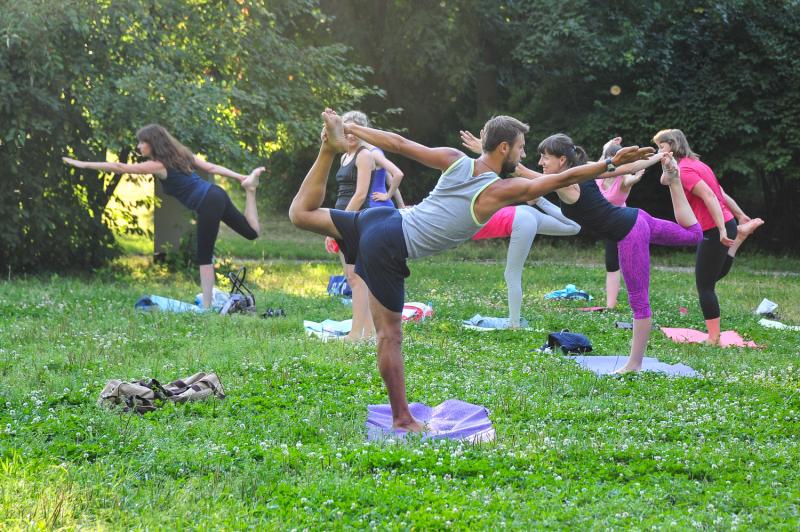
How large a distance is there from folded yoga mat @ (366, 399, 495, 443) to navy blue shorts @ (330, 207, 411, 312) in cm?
84

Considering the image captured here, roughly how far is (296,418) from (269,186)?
22799 mm

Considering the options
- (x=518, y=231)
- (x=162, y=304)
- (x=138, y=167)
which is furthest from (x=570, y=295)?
(x=138, y=167)

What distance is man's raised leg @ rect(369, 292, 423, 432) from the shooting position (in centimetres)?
589

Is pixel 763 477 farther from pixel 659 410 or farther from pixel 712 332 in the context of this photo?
pixel 712 332

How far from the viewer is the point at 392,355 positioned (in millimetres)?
5898

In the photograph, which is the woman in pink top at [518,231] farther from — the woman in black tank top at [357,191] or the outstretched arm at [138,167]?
the outstretched arm at [138,167]

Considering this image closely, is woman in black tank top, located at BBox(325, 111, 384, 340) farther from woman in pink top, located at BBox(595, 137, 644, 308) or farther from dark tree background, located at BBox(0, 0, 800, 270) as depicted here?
dark tree background, located at BBox(0, 0, 800, 270)

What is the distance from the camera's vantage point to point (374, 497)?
465cm

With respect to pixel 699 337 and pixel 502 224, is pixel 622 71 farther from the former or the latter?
pixel 699 337

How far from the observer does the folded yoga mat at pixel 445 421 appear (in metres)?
5.88

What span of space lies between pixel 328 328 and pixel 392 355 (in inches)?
172

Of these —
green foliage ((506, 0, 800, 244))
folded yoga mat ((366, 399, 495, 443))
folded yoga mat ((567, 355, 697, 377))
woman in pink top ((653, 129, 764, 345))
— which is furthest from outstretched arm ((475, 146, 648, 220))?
green foliage ((506, 0, 800, 244))

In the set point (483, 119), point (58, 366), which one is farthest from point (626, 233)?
point (483, 119)

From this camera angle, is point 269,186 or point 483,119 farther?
point 269,186
